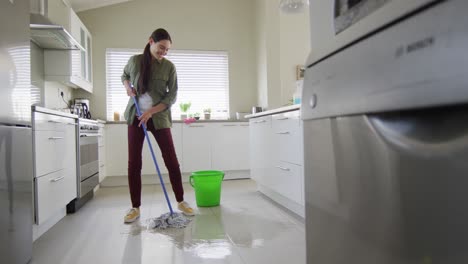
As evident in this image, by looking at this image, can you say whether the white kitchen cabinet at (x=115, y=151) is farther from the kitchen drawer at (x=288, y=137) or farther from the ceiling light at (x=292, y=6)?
the ceiling light at (x=292, y=6)

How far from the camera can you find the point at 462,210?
12.5 inches

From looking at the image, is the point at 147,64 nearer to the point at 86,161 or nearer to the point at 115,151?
the point at 86,161

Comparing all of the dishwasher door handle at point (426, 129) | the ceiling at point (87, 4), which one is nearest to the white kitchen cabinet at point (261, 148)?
the dishwasher door handle at point (426, 129)

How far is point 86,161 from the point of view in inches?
121

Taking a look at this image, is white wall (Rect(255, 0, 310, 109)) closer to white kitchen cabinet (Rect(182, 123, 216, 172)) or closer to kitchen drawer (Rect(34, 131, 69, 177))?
white kitchen cabinet (Rect(182, 123, 216, 172))

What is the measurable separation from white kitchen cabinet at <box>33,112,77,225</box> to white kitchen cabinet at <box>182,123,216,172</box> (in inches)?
66.9

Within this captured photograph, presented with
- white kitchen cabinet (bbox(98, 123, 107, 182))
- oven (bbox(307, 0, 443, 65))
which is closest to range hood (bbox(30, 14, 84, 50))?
white kitchen cabinet (bbox(98, 123, 107, 182))

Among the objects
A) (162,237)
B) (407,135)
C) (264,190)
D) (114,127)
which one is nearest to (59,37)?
(114,127)

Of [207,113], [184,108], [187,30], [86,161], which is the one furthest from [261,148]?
[187,30]

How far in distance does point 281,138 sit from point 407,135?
6.95 feet

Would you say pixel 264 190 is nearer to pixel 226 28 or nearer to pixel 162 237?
pixel 162 237

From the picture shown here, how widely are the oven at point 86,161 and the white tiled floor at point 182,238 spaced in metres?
0.15

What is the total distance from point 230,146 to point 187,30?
75.2 inches

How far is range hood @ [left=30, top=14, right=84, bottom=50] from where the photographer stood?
2467 millimetres
